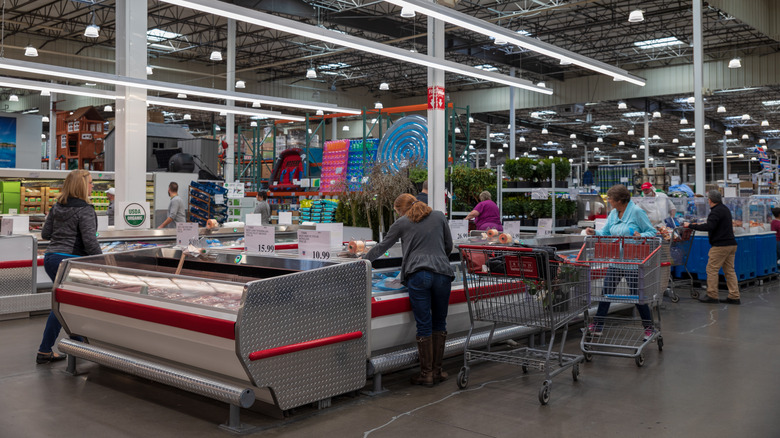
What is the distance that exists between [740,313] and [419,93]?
24607 millimetres

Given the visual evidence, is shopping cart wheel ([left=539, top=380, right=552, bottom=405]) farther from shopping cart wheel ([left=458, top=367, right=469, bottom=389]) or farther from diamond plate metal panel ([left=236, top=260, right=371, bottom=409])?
diamond plate metal panel ([left=236, top=260, right=371, bottom=409])

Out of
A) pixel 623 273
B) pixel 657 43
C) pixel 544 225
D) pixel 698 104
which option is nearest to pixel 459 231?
pixel 544 225

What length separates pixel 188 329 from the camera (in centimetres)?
395

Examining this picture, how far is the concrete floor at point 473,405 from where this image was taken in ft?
12.8

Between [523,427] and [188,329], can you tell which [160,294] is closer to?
[188,329]

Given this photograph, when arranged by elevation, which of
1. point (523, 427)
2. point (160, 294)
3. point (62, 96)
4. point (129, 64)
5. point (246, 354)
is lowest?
point (523, 427)

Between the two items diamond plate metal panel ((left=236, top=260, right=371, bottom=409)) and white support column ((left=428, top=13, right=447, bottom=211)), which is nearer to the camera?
diamond plate metal panel ((left=236, top=260, right=371, bottom=409))

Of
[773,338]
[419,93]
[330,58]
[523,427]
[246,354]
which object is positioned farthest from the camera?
[419,93]

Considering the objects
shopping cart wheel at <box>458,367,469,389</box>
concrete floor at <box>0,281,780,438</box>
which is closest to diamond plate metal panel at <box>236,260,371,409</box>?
concrete floor at <box>0,281,780,438</box>

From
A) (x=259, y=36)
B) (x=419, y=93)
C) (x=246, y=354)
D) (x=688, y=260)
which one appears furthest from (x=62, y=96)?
(x=246, y=354)

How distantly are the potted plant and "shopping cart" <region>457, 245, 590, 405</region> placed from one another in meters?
6.37

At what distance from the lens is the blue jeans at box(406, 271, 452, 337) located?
4.69 m

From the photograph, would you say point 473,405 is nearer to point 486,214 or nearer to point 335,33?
point 486,214

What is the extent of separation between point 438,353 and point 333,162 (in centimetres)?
1033
